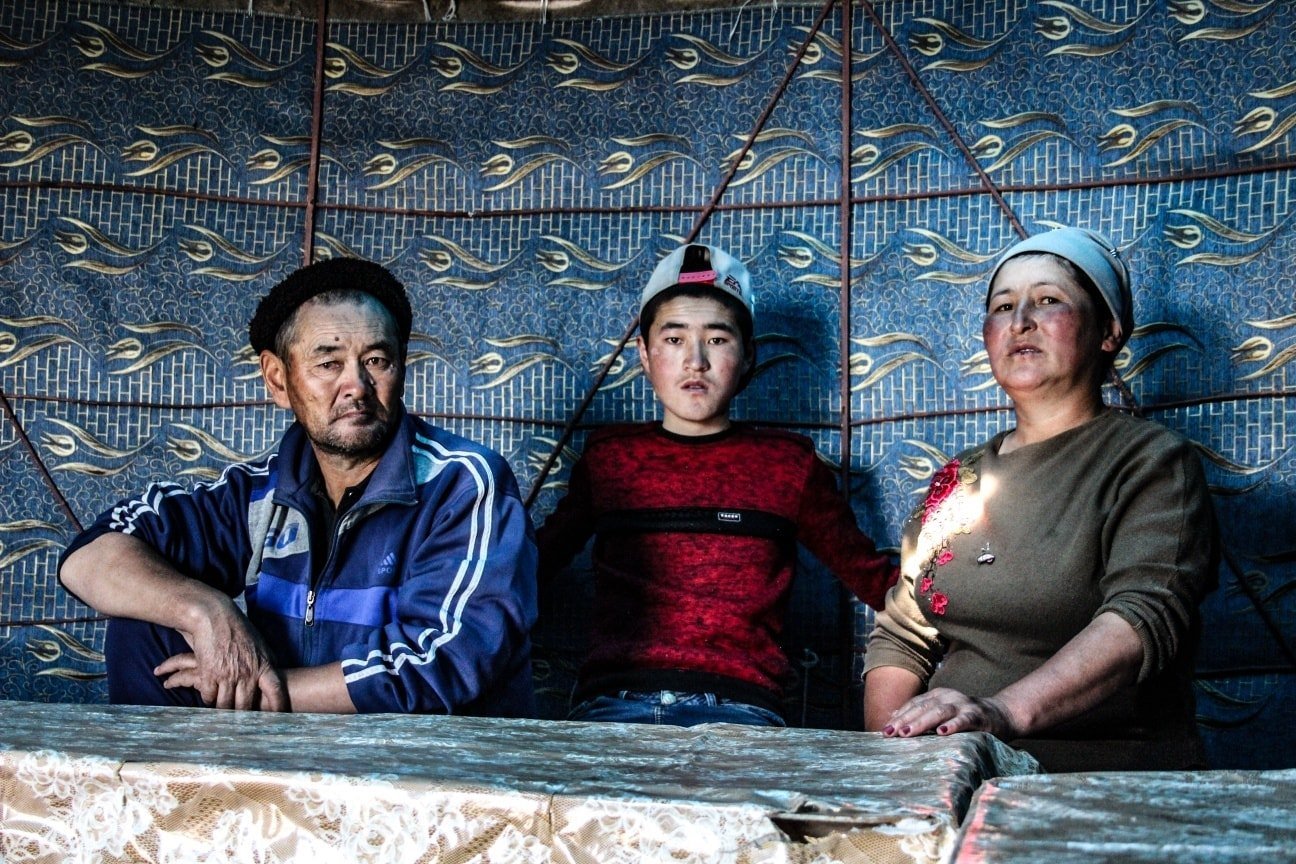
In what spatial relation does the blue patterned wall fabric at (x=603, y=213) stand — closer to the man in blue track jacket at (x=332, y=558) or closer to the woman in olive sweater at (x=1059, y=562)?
the woman in olive sweater at (x=1059, y=562)

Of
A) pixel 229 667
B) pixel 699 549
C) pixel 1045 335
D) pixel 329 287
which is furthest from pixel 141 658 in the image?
pixel 1045 335

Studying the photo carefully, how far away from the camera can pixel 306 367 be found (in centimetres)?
244

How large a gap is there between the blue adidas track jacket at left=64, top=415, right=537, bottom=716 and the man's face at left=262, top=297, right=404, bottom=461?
50 mm

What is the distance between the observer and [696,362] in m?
2.77

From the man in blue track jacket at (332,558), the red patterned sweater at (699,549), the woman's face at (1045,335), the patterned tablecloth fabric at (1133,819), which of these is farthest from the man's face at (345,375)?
the patterned tablecloth fabric at (1133,819)

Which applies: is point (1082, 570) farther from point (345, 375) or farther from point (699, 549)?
point (345, 375)

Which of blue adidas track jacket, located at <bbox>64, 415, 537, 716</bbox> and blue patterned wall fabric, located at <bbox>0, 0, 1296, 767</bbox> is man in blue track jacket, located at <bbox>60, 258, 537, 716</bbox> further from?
blue patterned wall fabric, located at <bbox>0, 0, 1296, 767</bbox>

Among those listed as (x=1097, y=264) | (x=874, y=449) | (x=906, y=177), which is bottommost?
(x=874, y=449)

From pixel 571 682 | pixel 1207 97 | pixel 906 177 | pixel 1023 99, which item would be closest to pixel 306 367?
pixel 571 682

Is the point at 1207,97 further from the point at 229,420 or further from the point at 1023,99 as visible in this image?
the point at 229,420

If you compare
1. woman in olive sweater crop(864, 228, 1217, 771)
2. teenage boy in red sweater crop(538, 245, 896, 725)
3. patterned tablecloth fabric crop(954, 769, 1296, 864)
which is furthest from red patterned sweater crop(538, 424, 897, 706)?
patterned tablecloth fabric crop(954, 769, 1296, 864)

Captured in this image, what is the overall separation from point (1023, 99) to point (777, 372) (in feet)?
2.52

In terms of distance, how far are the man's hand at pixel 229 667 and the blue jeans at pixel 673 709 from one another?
675mm

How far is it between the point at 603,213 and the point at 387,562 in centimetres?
134
